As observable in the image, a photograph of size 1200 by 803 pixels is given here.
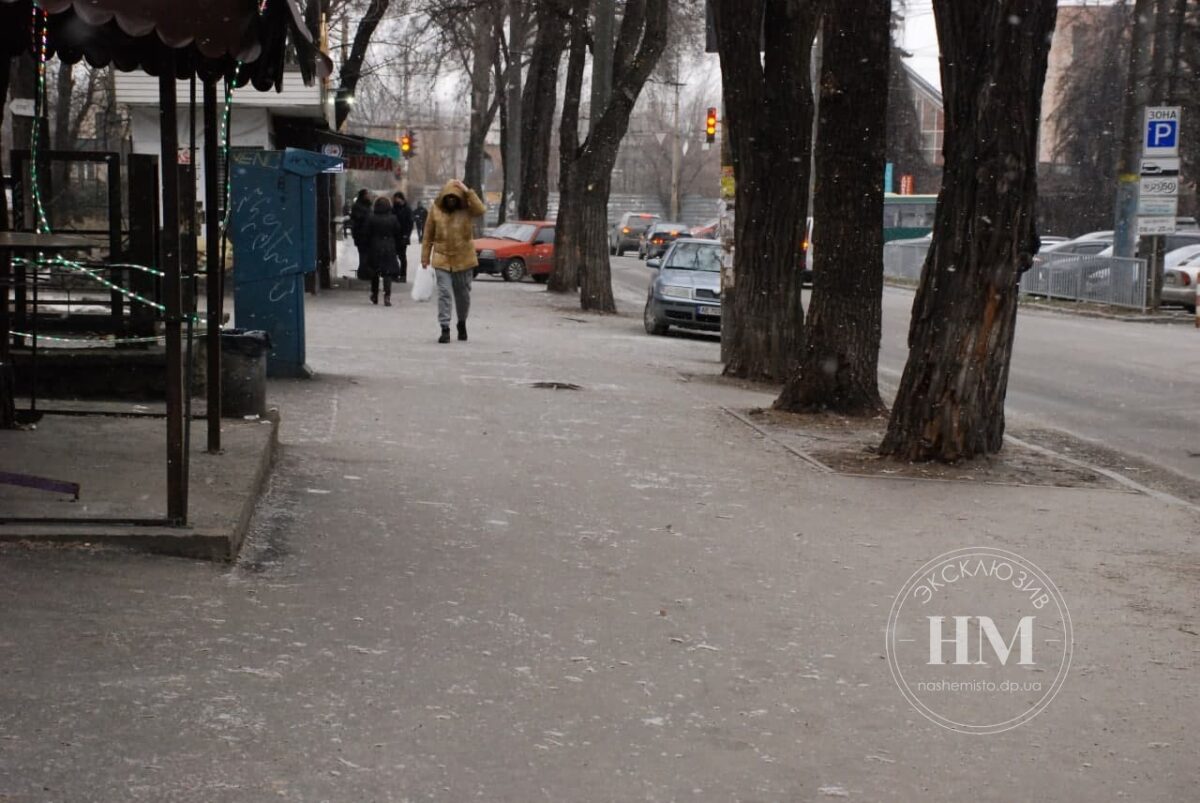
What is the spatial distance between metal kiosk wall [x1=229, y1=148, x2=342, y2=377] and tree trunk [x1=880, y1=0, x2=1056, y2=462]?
205 inches

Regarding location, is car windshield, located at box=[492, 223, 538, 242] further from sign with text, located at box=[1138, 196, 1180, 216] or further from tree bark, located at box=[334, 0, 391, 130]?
sign with text, located at box=[1138, 196, 1180, 216]

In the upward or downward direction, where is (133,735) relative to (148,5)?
downward

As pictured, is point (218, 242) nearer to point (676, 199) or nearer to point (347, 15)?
point (347, 15)

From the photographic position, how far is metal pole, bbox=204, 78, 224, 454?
7551 millimetres

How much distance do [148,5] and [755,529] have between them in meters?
4.13

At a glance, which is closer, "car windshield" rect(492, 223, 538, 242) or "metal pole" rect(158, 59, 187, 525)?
"metal pole" rect(158, 59, 187, 525)

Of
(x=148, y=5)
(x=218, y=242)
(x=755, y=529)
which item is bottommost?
(x=755, y=529)

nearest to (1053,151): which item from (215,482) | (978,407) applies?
(978,407)

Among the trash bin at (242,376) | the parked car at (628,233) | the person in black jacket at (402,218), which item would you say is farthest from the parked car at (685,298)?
the parked car at (628,233)

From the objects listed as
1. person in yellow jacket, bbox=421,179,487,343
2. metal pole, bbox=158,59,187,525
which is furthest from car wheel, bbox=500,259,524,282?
metal pole, bbox=158,59,187,525

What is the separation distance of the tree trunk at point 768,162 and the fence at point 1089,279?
1325 centimetres

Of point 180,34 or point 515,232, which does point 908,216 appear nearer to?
point 515,232

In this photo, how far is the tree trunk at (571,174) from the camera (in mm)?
28781

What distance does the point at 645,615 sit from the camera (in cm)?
632
